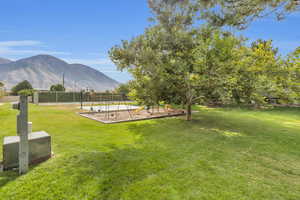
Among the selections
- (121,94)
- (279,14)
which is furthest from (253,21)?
(121,94)

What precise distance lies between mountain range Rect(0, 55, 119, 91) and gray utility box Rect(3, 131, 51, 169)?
98778 millimetres

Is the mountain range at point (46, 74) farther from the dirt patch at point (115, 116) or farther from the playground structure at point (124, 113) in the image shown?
the dirt patch at point (115, 116)

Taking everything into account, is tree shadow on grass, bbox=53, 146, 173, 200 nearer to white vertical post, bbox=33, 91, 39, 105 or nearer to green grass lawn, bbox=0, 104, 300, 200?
green grass lawn, bbox=0, 104, 300, 200

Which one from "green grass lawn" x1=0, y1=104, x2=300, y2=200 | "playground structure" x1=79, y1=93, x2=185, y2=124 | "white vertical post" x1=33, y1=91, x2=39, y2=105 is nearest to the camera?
"green grass lawn" x1=0, y1=104, x2=300, y2=200

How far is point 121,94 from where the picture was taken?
1922 centimetres

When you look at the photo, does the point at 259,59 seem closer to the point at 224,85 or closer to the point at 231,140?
the point at 224,85

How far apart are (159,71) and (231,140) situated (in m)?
3.55

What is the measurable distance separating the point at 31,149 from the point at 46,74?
509 ft

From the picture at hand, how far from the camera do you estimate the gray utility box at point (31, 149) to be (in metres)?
2.55

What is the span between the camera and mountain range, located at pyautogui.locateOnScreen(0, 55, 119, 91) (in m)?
112

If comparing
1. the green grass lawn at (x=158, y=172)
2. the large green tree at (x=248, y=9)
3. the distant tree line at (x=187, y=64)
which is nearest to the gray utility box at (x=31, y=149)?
the green grass lawn at (x=158, y=172)

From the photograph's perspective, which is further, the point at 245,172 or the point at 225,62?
the point at 225,62

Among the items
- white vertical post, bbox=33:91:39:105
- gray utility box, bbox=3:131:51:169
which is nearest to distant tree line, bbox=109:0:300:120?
gray utility box, bbox=3:131:51:169

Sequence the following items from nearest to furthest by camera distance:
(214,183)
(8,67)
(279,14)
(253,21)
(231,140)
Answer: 1. (214,183)
2. (279,14)
3. (253,21)
4. (231,140)
5. (8,67)
